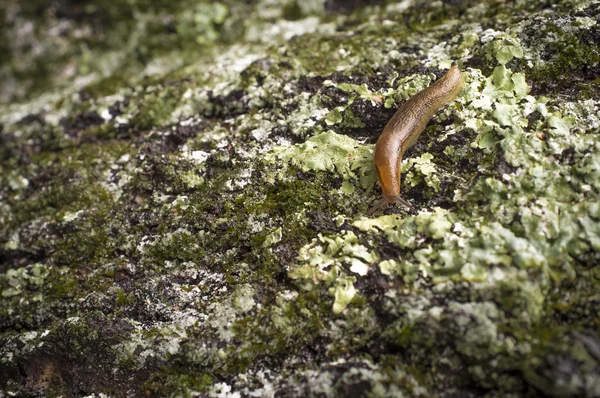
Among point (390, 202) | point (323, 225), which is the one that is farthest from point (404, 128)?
point (323, 225)

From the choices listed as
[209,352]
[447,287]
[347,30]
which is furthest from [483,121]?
[209,352]

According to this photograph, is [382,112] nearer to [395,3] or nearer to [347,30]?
[347,30]

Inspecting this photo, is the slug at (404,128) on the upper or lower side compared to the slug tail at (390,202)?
upper

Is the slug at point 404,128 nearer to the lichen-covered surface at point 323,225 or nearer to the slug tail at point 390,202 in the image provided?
the slug tail at point 390,202

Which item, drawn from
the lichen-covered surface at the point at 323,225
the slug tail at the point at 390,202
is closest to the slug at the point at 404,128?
the slug tail at the point at 390,202

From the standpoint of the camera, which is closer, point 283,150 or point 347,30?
point 283,150
